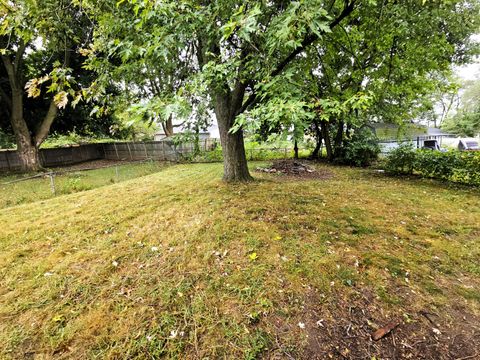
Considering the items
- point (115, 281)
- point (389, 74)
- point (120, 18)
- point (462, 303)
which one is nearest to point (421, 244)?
point (462, 303)

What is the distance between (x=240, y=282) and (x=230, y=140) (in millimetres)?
3509

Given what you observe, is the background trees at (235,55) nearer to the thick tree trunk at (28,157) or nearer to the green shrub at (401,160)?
the thick tree trunk at (28,157)

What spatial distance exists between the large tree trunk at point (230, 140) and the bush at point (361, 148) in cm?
617

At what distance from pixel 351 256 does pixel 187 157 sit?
11.4 m

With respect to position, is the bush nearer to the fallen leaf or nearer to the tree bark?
the fallen leaf

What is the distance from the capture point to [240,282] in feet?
7.37

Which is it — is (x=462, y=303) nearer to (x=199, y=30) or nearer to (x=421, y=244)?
(x=421, y=244)

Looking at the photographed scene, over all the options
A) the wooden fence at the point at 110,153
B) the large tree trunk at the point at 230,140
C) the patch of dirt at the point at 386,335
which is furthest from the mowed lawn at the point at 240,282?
the wooden fence at the point at 110,153

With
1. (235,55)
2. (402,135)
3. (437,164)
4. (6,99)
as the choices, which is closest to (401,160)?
(437,164)

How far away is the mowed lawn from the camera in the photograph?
1672mm

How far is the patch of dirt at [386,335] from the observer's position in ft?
5.28

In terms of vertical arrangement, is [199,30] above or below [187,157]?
above

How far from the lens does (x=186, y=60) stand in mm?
4316

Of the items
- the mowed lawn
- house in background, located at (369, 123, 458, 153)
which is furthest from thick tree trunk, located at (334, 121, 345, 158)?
the mowed lawn
